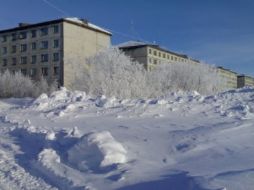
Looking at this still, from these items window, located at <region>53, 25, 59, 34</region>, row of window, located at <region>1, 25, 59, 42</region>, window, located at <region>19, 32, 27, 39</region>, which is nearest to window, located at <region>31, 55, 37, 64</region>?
row of window, located at <region>1, 25, 59, 42</region>

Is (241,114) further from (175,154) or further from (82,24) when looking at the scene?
(82,24)

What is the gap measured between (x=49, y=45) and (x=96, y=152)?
62.8 m

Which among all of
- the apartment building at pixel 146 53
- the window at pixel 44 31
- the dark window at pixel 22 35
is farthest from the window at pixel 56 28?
the apartment building at pixel 146 53

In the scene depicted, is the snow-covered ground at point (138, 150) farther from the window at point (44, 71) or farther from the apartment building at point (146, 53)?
the apartment building at point (146, 53)

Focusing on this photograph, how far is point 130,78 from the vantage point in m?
35.8

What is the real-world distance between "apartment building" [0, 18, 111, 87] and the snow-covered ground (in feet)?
172

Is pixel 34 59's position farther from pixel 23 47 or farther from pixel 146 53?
pixel 146 53

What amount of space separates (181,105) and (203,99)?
4.67ft

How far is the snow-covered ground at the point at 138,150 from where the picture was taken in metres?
6.93

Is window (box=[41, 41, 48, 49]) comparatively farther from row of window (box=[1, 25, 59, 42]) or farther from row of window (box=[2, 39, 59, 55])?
row of window (box=[1, 25, 59, 42])

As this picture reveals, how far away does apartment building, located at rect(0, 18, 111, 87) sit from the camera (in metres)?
67.8

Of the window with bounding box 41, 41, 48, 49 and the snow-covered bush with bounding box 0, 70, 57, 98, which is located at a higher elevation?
the window with bounding box 41, 41, 48, 49

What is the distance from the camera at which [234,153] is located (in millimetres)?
8062

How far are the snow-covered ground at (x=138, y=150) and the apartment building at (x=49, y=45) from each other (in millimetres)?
52428
